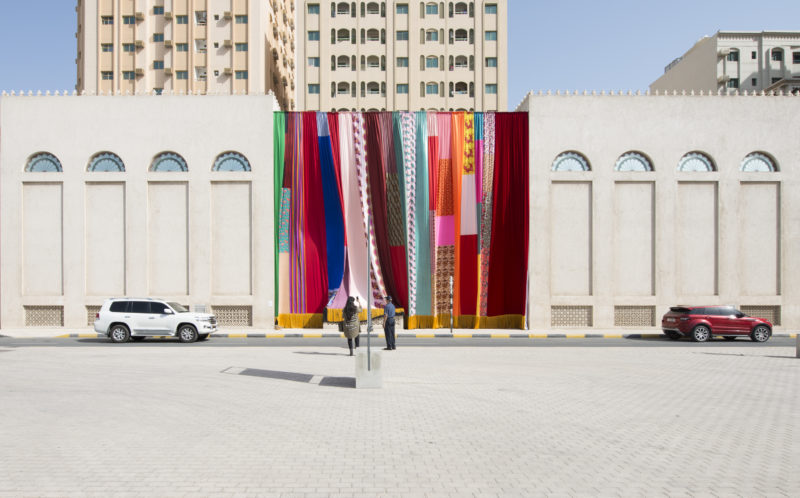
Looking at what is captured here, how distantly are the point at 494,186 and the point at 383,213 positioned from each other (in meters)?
4.94

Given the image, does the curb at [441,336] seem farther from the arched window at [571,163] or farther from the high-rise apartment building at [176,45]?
the high-rise apartment building at [176,45]

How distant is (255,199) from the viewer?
26156mm

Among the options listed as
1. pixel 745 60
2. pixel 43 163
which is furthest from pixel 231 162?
pixel 745 60

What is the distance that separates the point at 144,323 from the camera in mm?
21531

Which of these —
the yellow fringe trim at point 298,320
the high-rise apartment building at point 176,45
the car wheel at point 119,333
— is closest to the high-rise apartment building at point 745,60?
the high-rise apartment building at point 176,45

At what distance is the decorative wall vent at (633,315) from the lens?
26.4 meters

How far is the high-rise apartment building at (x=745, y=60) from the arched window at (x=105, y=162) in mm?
60798

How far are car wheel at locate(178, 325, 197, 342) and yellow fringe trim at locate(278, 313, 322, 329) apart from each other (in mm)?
4921

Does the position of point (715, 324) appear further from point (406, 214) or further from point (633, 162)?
point (406, 214)
